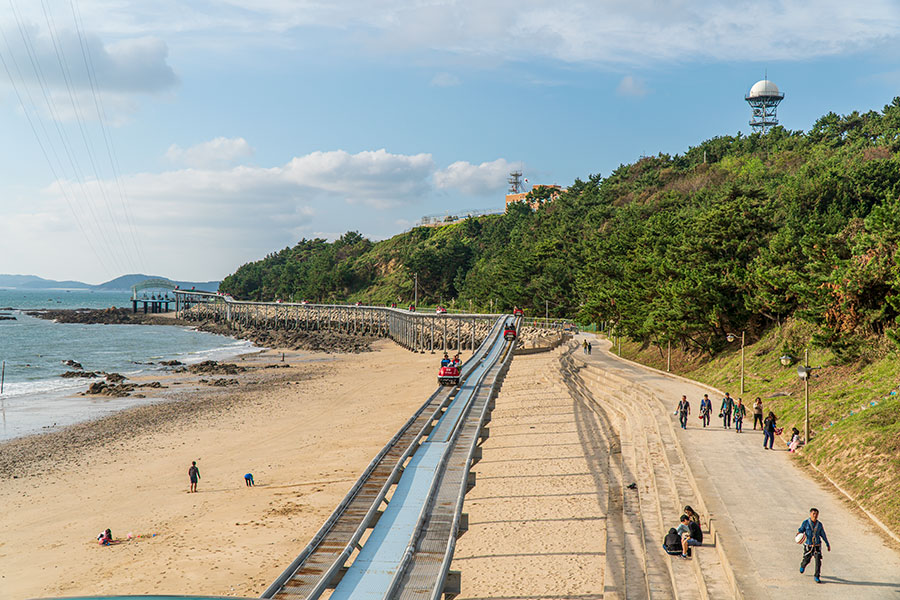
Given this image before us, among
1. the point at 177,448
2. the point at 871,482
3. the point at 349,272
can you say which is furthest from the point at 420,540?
the point at 349,272

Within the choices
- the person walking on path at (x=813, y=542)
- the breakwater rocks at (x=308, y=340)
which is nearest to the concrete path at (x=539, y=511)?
the person walking on path at (x=813, y=542)

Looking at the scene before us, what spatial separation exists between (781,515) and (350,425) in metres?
27.9

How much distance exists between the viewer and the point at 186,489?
94.6 ft

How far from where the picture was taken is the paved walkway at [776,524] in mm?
12797

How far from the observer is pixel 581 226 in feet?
326

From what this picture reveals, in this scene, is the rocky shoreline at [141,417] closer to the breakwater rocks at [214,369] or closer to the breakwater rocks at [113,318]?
the breakwater rocks at [214,369]

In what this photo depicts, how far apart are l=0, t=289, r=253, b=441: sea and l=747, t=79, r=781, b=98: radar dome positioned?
9533 cm

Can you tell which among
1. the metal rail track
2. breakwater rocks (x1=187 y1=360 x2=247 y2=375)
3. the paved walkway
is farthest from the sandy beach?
breakwater rocks (x1=187 y1=360 x2=247 y2=375)

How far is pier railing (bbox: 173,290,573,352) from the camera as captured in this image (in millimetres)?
84500

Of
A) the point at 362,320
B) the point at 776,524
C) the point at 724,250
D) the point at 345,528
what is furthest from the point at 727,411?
the point at 362,320

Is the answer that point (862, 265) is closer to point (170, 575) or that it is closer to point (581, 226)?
point (170, 575)

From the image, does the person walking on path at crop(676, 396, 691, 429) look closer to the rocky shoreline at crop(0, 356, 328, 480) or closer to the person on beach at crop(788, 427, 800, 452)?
the person on beach at crop(788, 427, 800, 452)

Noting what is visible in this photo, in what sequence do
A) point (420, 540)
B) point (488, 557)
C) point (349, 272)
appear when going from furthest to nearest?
1. point (349, 272)
2. point (488, 557)
3. point (420, 540)

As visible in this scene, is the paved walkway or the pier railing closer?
the paved walkway
